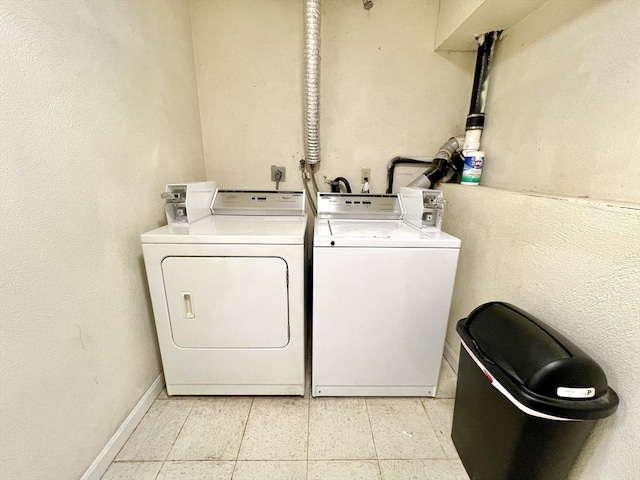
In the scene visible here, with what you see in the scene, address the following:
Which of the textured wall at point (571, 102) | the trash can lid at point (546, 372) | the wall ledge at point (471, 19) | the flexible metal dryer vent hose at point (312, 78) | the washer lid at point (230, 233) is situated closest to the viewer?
the trash can lid at point (546, 372)

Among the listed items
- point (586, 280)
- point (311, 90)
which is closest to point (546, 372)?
point (586, 280)

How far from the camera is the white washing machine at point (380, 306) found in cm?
115

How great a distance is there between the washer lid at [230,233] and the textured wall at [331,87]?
750mm

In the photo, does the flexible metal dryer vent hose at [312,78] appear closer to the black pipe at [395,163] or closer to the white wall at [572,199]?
the black pipe at [395,163]

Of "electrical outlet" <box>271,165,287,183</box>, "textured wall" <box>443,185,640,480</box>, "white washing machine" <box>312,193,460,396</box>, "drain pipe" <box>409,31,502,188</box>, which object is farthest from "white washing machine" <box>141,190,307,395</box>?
"drain pipe" <box>409,31,502,188</box>

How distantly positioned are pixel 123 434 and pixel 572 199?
202 cm

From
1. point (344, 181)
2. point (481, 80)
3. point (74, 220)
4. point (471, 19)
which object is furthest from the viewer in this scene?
point (344, 181)

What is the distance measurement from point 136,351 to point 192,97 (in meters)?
1.62

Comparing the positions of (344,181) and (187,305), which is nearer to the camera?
(187,305)

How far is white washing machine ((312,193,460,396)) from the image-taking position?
115 centimetres

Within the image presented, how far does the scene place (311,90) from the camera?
1676 millimetres

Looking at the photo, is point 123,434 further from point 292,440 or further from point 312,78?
point 312,78

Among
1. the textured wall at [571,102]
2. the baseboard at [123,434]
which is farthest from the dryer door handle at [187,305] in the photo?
the textured wall at [571,102]

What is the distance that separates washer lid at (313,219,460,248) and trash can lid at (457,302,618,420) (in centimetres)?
42
